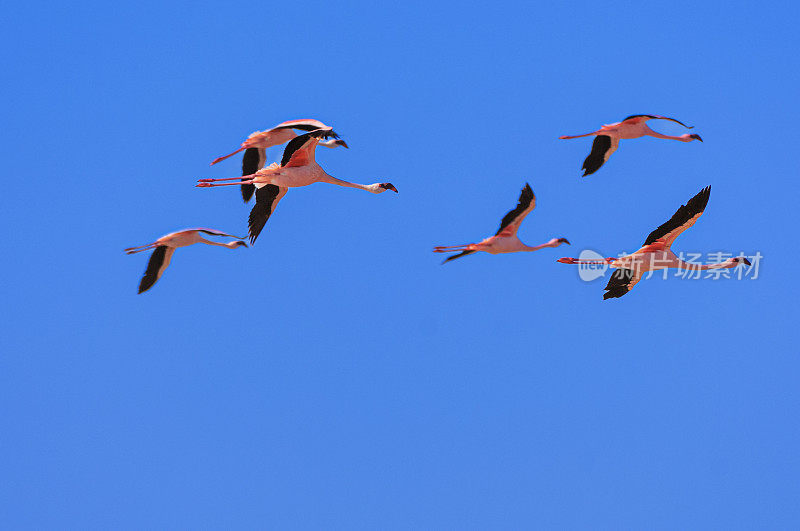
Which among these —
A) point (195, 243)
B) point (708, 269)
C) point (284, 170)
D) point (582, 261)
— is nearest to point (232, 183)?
point (284, 170)

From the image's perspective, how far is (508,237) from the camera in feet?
75.3

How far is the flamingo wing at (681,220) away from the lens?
21.5 metres

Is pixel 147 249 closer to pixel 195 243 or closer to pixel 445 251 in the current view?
pixel 195 243

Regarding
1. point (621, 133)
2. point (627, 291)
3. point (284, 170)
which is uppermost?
point (621, 133)

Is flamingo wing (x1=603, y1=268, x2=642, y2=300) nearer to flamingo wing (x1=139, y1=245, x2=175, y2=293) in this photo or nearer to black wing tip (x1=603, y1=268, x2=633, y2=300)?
black wing tip (x1=603, y1=268, x2=633, y2=300)

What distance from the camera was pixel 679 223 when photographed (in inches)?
870

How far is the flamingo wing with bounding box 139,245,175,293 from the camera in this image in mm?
23941

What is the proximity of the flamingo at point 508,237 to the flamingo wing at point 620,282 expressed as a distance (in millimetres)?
2239

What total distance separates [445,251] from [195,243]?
5.43 m

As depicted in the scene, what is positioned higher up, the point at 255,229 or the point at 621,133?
the point at 621,133

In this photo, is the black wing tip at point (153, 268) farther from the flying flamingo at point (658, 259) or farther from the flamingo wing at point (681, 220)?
the flamingo wing at point (681, 220)

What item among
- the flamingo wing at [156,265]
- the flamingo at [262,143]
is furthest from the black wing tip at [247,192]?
the flamingo wing at [156,265]

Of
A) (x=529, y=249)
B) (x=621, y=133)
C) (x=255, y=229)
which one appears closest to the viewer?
(x=255, y=229)

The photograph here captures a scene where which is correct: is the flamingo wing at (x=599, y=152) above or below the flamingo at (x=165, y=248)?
above
